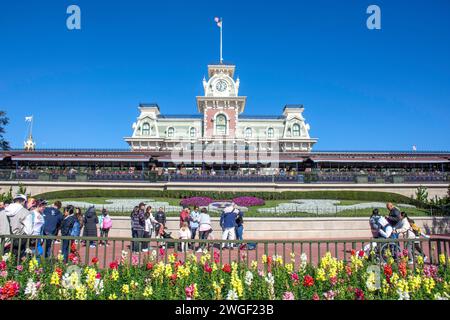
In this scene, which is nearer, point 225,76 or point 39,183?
point 39,183

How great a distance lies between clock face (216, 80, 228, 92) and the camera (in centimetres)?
4712

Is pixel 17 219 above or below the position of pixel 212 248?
above

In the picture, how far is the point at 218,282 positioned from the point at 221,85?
1741 inches

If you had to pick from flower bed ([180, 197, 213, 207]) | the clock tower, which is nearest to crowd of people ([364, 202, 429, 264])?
flower bed ([180, 197, 213, 207])

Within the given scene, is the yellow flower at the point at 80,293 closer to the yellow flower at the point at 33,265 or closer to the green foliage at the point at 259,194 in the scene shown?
the yellow flower at the point at 33,265

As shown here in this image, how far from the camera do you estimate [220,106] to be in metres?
46.6

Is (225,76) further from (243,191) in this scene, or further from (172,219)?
(172,219)

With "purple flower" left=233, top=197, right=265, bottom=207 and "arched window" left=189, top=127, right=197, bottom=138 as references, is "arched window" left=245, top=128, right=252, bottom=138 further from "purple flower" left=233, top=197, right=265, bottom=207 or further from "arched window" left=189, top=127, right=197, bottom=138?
"purple flower" left=233, top=197, right=265, bottom=207

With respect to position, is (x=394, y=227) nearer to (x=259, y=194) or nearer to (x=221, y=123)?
(x=259, y=194)

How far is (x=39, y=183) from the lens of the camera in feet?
87.1

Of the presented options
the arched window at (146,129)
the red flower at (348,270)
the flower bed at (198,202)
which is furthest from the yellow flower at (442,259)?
the arched window at (146,129)

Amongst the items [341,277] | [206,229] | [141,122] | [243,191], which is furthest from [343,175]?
[141,122]

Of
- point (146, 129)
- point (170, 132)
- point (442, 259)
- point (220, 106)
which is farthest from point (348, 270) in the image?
point (146, 129)
